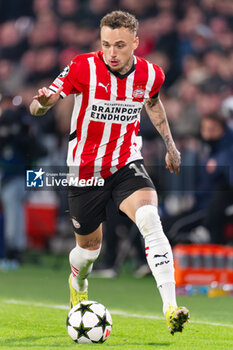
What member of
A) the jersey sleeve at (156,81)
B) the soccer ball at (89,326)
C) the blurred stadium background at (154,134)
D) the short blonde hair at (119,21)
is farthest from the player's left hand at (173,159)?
the blurred stadium background at (154,134)

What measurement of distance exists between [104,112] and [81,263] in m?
1.36

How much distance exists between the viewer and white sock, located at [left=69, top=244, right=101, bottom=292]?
6.74 metres

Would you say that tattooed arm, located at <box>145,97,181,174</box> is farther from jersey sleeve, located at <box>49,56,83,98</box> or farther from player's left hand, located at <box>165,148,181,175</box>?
jersey sleeve, located at <box>49,56,83,98</box>

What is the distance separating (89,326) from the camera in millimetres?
5688

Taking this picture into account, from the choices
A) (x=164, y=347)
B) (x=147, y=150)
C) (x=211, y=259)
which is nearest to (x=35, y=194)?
(x=147, y=150)

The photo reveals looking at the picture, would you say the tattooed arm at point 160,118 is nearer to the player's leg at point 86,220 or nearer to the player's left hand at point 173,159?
the player's left hand at point 173,159

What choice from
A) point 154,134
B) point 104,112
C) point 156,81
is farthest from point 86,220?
point 154,134

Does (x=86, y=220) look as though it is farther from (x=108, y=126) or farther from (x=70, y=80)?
(x=70, y=80)

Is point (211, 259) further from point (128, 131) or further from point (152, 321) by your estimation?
point (128, 131)

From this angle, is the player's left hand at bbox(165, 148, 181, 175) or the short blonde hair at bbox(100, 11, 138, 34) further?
the player's left hand at bbox(165, 148, 181, 175)

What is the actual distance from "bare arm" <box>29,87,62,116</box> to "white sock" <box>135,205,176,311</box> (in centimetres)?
109

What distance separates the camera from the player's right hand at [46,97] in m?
5.90

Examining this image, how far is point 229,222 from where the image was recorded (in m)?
11.0

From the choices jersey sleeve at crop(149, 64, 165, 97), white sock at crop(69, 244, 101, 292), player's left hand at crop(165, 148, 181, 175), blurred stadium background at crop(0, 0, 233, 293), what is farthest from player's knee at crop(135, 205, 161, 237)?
blurred stadium background at crop(0, 0, 233, 293)
